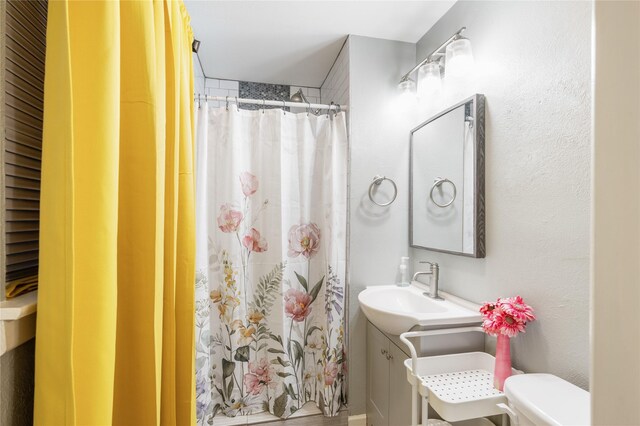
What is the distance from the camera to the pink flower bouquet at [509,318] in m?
1.11

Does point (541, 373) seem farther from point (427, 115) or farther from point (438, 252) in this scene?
point (427, 115)

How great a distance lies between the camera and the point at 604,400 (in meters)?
0.23

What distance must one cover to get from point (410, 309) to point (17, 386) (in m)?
1.60

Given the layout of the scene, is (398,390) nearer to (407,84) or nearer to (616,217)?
(616,217)

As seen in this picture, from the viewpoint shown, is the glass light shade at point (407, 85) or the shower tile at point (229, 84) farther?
the shower tile at point (229, 84)

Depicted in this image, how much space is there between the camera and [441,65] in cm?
173

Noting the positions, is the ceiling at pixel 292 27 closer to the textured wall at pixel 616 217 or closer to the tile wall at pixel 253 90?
the tile wall at pixel 253 90

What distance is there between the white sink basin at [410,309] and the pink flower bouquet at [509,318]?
193 millimetres

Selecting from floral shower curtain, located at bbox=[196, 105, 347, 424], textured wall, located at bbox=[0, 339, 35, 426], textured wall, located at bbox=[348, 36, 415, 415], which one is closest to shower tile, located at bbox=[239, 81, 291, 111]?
floral shower curtain, located at bbox=[196, 105, 347, 424]

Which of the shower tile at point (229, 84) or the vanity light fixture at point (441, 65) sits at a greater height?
the shower tile at point (229, 84)

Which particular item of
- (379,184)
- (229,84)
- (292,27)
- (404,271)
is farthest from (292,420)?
(229,84)

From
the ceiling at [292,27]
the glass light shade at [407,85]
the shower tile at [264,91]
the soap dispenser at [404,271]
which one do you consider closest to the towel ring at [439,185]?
the soap dispenser at [404,271]

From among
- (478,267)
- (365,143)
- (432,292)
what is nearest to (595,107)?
(478,267)

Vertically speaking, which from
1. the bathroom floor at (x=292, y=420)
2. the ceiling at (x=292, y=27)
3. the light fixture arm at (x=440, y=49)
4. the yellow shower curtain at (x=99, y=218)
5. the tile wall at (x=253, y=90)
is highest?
the ceiling at (x=292, y=27)
